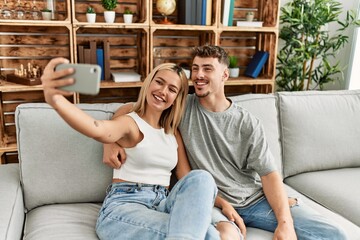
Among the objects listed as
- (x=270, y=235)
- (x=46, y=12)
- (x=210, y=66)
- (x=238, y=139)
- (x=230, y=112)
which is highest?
(x=46, y=12)

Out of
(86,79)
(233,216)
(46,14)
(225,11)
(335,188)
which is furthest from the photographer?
(225,11)

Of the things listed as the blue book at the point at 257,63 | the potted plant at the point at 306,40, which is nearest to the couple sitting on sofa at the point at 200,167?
the blue book at the point at 257,63

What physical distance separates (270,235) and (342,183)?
64 centimetres

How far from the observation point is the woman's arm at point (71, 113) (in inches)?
37.9

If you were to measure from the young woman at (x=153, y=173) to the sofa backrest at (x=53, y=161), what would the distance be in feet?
0.46

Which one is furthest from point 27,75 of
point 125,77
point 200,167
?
point 200,167

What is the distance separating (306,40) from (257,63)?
43 centimetres

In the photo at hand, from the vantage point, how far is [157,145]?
160cm

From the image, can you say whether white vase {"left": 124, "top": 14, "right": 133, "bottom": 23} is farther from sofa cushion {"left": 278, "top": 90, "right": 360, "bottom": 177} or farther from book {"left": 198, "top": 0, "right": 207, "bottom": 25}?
sofa cushion {"left": 278, "top": 90, "right": 360, "bottom": 177}

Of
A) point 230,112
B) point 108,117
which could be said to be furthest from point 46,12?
point 230,112

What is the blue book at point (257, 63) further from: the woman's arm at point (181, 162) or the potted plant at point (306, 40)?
the woman's arm at point (181, 162)

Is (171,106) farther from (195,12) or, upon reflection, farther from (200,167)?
(195,12)

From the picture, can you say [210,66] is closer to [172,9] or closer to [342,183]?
[342,183]

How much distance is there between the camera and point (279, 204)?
1590 millimetres
